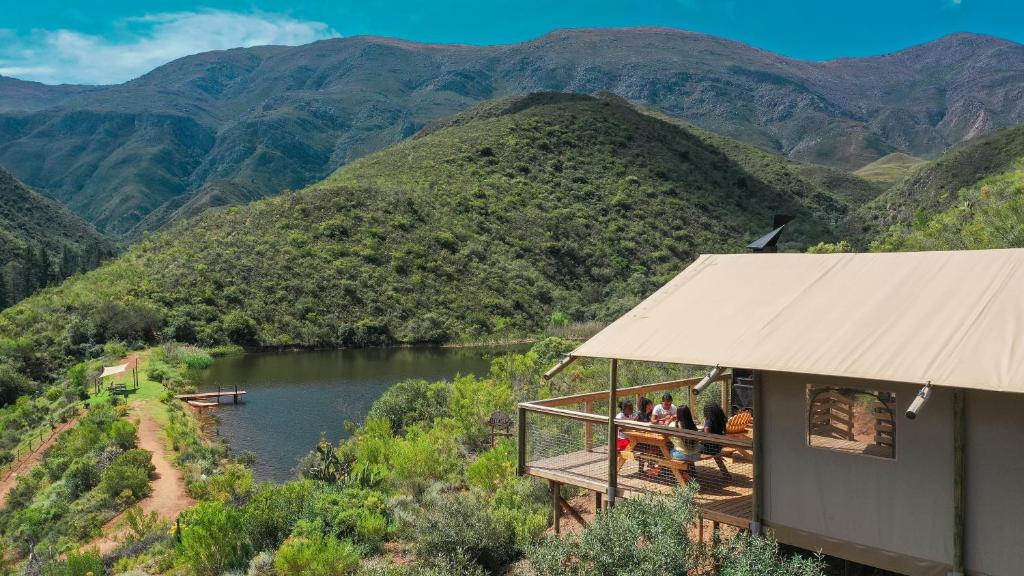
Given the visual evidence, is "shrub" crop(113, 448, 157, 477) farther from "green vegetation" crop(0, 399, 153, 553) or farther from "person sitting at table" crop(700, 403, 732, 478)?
"person sitting at table" crop(700, 403, 732, 478)

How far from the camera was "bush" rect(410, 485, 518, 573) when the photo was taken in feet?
32.7

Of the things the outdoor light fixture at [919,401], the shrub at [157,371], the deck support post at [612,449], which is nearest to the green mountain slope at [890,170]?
the shrub at [157,371]

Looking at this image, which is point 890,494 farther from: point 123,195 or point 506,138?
point 123,195

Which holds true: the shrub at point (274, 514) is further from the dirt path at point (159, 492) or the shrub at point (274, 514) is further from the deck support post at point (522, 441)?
the deck support post at point (522, 441)

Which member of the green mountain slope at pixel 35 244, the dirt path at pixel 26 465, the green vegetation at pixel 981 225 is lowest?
the dirt path at pixel 26 465

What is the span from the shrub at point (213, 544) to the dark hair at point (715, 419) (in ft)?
25.6

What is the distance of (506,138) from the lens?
230 feet

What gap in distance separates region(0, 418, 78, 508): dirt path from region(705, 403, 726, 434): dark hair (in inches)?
740

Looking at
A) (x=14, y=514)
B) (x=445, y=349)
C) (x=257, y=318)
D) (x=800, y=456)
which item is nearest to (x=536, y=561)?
(x=800, y=456)

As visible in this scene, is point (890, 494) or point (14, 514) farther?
point (14, 514)

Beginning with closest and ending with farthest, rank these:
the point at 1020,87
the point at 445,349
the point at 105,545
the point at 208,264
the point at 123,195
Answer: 1. the point at 105,545
2. the point at 445,349
3. the point at 208,264
4. the point at 123,195
5. the point at 1020,87

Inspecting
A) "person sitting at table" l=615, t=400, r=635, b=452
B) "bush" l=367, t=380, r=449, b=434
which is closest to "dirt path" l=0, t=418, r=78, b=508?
"bush" l=367, t=380, r=449, b=434

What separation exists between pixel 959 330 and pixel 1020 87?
237 metres

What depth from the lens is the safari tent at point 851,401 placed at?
611 cm
